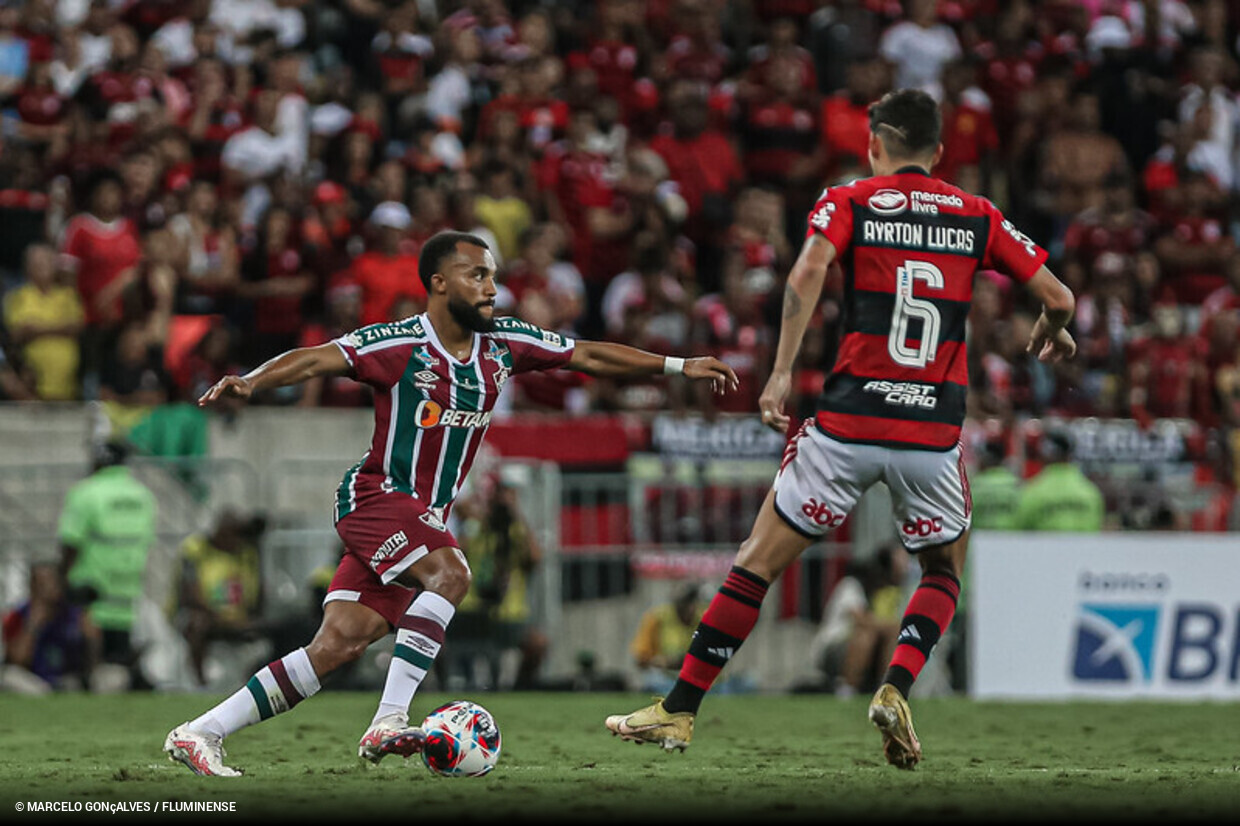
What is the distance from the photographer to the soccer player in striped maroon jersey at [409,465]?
26.4ft

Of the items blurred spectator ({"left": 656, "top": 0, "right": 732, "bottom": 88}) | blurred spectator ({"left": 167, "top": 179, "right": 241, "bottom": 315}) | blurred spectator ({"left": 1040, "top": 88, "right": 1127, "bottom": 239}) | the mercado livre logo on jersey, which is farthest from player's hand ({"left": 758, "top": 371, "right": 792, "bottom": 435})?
blurred spectator ({"left": 1040, "top": 88, "right": 1127, "bottom": 239})

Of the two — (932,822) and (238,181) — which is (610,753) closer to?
→ (932,822)

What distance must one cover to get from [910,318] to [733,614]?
1.42 meters

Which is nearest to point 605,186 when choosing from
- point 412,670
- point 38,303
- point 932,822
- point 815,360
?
point 815,360

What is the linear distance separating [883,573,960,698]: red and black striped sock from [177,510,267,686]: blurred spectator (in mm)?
7985

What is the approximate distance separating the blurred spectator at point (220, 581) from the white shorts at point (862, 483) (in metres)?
7.95

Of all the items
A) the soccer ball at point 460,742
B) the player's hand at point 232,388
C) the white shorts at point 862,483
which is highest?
the player's hand at point 232,388

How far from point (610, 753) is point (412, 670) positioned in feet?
5.68

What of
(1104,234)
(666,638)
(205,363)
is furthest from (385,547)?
(1104,234)

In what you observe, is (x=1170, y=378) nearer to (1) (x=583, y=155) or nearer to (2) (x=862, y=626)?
(2) (x=862, y=626)

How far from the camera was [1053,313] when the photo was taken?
828cm

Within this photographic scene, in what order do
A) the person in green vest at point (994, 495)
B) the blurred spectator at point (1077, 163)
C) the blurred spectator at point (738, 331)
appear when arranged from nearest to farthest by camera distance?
1. the person in green vest at point (994, 495)
2. the blurred spectator at point (738, 331)
3. the blurred spectator at point (1077, 163)

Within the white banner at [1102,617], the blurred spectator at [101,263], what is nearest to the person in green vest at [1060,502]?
the white banner at [1102,617]

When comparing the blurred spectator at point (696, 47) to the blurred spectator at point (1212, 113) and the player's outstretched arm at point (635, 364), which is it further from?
the player's outstretched arm at point (635, 364)
